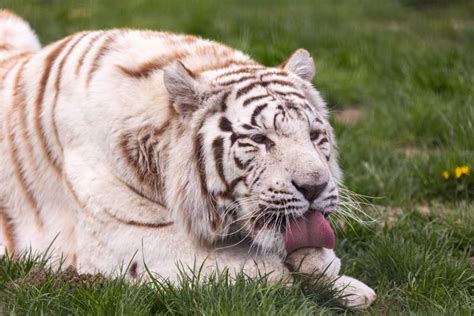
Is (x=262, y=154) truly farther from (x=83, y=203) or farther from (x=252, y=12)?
(x=252, y=12)

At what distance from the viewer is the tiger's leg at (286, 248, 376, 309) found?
12.8ft

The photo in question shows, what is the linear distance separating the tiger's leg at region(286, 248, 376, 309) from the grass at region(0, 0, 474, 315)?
0.22ft

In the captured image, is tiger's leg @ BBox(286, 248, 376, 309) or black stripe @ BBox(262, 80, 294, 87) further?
black stripe @ BBox(262, 80, 294, 87)

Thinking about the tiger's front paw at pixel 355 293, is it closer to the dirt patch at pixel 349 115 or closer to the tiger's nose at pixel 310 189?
the tiger's nose at pixel 310 189

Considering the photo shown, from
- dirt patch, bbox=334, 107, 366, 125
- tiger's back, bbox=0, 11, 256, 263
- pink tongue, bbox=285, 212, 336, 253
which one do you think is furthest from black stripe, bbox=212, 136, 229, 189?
dirt patch, bbox=334, 107, 366, 125

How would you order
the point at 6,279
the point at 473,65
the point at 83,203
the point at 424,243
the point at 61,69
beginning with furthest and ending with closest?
the point at 473,65 → the point at 424,243 → the point at 61,69 → the point at 83,203 → the point at 6,279

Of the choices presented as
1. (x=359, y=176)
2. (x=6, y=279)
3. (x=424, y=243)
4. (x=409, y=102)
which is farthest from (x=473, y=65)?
(x=6, y=279)

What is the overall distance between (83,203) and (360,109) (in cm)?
352

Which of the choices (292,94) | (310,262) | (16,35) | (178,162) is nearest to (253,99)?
(292,94)

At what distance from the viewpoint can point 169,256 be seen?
3.95 metres

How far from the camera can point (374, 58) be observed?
766cm

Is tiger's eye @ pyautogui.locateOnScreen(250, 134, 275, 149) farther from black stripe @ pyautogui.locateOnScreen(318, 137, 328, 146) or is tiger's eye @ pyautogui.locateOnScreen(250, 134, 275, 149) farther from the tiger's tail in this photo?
the tiger's tail

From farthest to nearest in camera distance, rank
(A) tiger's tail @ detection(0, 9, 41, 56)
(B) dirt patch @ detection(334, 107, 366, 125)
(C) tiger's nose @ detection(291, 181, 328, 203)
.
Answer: (B) dirt patch @ detection(334, 107, 366, 125), (A) tiger's tail @ detection(0, 9, 41, 56), (C) tiger's nose @ detection(291, 181, 328, 203)

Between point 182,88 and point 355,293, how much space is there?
1.18 metres
